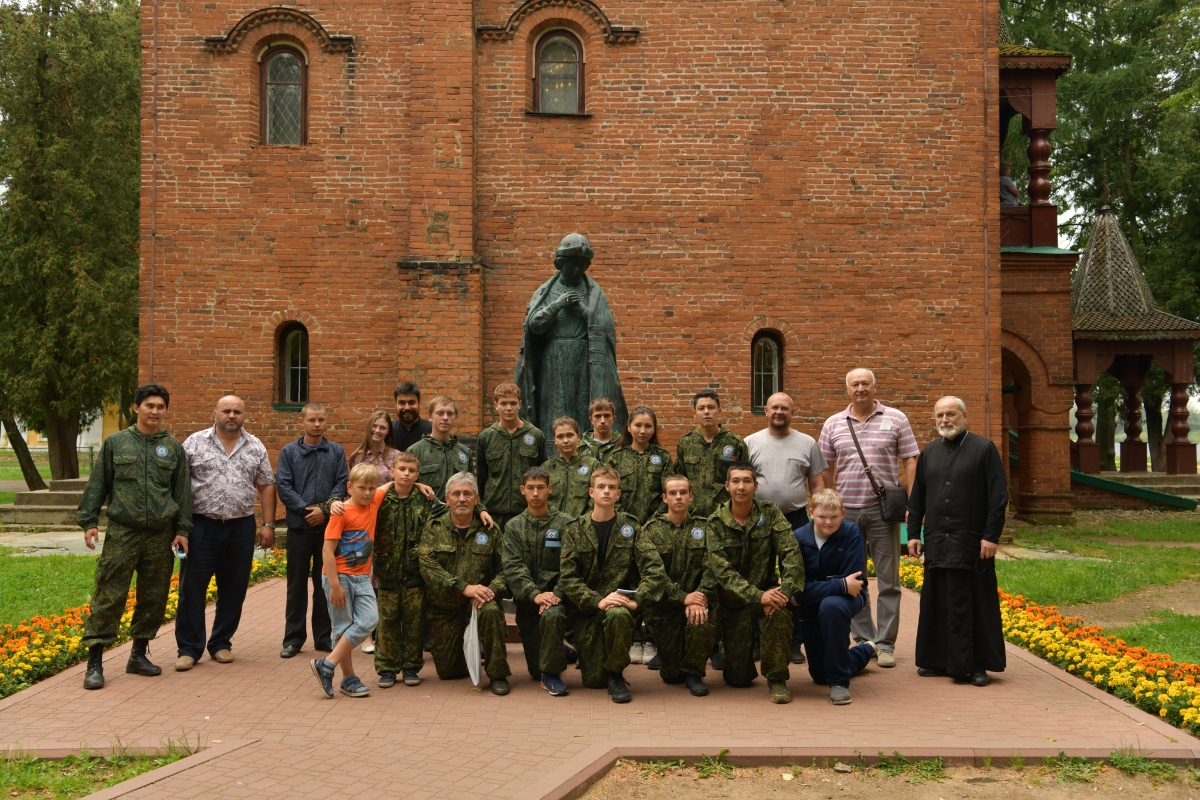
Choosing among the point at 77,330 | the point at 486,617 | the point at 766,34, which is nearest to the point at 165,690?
the point at 486,617

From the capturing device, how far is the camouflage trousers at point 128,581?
20.6 feet

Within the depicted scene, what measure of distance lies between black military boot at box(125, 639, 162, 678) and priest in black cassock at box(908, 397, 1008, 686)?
5197 millimetres

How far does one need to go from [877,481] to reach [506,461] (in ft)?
8.77

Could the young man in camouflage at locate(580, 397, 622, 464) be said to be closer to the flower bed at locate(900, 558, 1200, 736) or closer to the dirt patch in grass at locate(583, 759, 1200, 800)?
the dirt patch in grass at locate(583, 759, 1200, 800)

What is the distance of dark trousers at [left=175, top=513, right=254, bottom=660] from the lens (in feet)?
22.0

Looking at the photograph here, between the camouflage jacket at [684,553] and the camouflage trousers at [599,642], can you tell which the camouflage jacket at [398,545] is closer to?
the camouflage trousers at [599,642]

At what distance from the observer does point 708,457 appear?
6.86m

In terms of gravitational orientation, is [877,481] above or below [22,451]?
above

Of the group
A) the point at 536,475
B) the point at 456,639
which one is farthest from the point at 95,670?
the point at 536,475

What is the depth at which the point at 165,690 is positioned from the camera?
6.08 m

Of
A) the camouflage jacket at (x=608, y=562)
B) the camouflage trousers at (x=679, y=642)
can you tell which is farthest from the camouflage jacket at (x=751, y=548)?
the camouflage jacket at (x=608, y=562)

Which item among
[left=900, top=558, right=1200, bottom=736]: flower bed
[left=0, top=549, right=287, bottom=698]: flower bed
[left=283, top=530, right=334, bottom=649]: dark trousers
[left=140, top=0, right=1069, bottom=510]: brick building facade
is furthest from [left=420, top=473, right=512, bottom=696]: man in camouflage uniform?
[left=140, top=0, right=1069, bottom=510]: brick building facade

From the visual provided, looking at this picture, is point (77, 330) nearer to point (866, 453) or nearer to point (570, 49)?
point (570, 49)

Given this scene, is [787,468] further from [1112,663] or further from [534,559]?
[1112,663]
